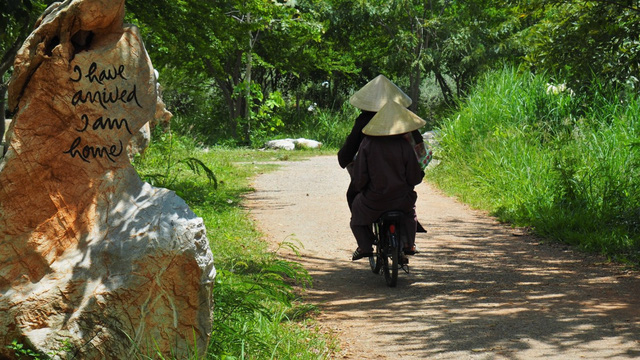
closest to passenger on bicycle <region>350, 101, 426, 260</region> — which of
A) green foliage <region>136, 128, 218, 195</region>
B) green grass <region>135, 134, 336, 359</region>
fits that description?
green grass <region>135, 134, 336, 359</region>

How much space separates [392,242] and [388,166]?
66cm

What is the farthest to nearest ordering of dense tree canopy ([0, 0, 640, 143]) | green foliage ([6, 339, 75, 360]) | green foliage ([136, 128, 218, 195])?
dense tree canopy ([0, 0, 640, 143]), green foliage ([136, 128, 218, 195]), green foliage ([6, 339, 75, 360])

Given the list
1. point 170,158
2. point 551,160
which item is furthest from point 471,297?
point 170,158

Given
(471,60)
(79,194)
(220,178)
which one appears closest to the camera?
(79,194)

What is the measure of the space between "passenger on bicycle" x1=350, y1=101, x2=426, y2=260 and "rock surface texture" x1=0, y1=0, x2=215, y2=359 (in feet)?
8.49

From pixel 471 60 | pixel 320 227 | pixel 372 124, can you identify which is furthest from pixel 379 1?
pixel 372 124

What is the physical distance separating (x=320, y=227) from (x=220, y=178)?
5.34m

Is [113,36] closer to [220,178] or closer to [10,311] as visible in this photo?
[10,311]

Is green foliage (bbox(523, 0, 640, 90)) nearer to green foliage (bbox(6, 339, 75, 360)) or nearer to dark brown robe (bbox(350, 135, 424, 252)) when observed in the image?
dark brown robe (bbox(350, 135, 424, 252))

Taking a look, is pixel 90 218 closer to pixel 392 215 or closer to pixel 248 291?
pixel 248 291

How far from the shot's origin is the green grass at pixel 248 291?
4.77 meters

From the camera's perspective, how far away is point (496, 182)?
494 inches

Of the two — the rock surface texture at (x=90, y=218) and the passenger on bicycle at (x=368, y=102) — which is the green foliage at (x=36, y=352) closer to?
the rock surface texture at (x=90, y=218)

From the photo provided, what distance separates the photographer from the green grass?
4773mm
